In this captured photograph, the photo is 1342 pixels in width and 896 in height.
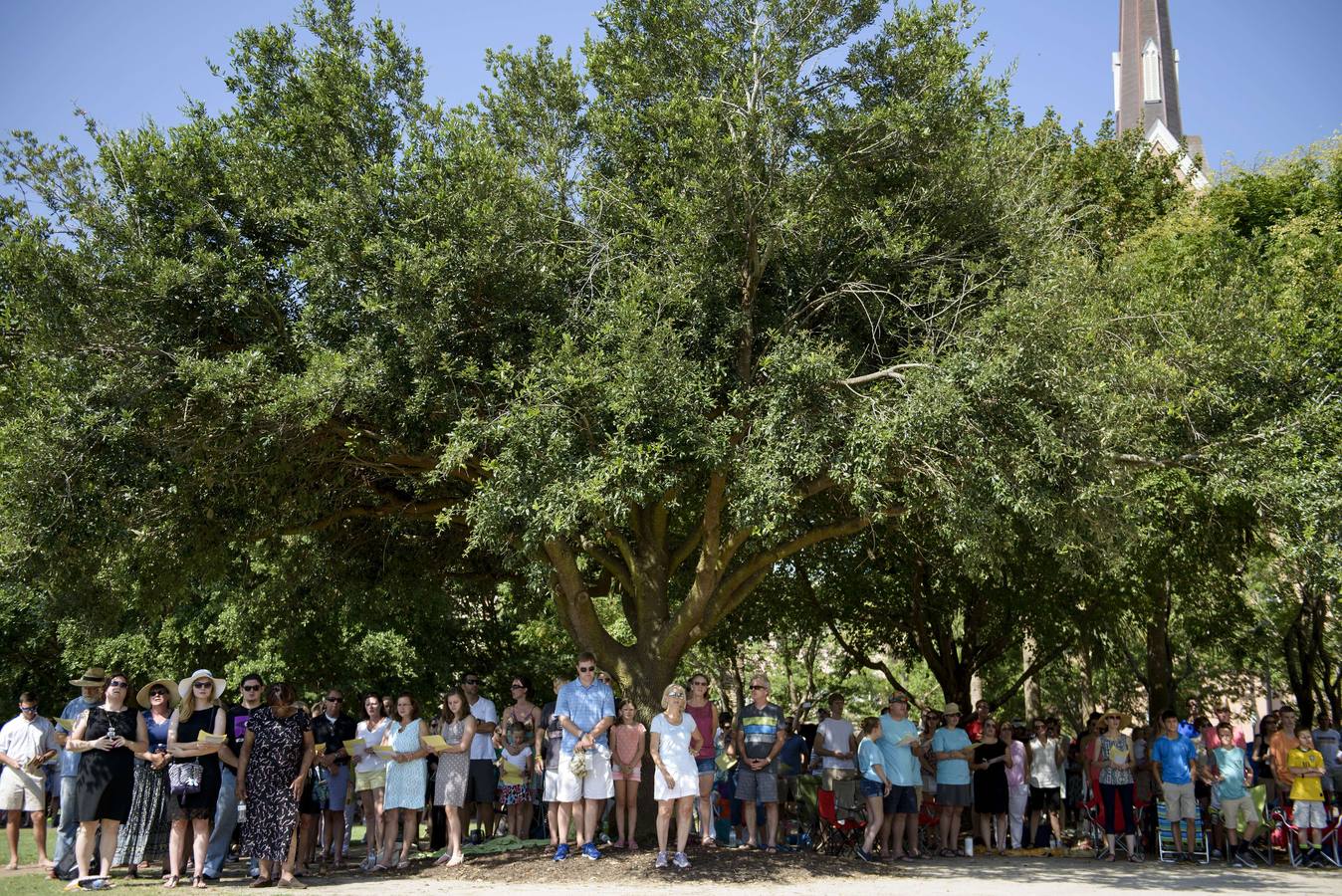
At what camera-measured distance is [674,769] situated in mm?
11266

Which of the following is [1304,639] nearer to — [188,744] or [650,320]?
[650,320]

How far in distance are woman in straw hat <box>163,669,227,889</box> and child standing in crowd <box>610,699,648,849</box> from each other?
13.3 feet

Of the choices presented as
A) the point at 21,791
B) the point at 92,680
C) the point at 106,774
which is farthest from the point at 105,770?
the point at 21,791

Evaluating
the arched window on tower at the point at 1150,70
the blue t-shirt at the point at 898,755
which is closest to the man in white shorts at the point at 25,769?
the blue t-shirt at the point at 898,755

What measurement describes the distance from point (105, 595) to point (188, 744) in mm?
5522

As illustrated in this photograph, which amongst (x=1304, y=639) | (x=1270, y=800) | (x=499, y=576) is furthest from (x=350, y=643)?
(x=1304, y=639)

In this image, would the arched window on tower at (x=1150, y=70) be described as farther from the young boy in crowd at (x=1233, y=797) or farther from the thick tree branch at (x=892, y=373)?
the thick tree branch at (x=892, y=373)

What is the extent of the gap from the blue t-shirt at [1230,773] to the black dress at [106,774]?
1260 cm

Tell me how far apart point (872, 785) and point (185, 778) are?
755 cm

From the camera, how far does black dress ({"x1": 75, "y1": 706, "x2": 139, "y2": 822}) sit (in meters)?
9.95

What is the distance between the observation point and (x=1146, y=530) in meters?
16.7

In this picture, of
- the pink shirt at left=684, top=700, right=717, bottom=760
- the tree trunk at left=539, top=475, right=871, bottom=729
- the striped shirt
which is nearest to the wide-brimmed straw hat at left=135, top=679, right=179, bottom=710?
the tree trunk at left=539, top=475, right=871, bottom=729

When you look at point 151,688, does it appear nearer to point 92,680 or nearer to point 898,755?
point 92,680

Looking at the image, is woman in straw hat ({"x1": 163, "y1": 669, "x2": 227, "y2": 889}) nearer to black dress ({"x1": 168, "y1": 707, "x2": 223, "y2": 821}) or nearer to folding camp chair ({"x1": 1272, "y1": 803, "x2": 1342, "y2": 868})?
black dress ({"x1": 168, "y1": 707, "x2": 223, "y2": 821})
